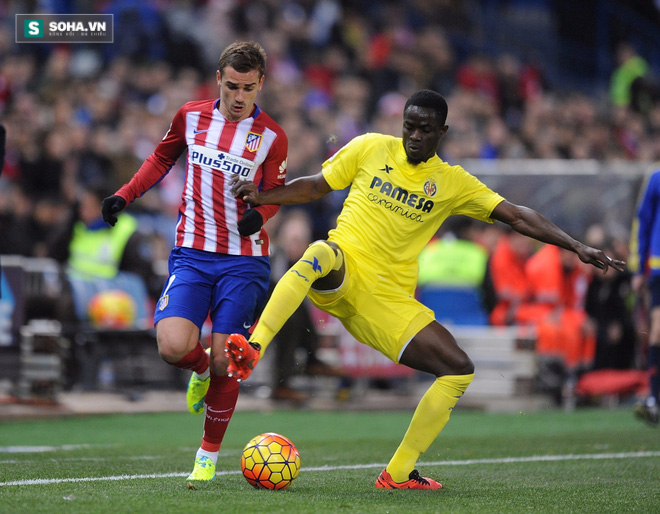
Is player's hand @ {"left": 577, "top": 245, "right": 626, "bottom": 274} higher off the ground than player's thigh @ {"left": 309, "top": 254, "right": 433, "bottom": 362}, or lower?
higher

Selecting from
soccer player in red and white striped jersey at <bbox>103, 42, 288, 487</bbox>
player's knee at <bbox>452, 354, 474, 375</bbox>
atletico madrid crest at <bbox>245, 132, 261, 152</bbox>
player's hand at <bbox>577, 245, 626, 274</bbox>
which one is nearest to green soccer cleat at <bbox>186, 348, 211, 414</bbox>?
soccer player in red and white striped jersey at <bbox>103, 42, 288, 487</bbox>

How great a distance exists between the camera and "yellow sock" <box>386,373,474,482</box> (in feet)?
21.8

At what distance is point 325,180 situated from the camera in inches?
270

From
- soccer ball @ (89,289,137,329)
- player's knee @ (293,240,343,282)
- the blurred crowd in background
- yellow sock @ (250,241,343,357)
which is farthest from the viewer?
the blurred crowd in background

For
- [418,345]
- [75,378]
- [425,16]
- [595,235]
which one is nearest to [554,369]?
[595,235]

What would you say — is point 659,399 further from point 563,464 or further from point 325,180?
point 325,180

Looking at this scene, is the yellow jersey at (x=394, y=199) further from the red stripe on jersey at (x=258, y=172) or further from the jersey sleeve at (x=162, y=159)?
the jersey sleeve at (x=162, y=159)

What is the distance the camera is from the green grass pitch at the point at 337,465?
581cm

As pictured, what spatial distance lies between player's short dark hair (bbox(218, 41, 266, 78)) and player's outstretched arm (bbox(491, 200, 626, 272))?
171 cm

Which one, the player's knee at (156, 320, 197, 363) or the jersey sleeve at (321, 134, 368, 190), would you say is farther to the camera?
the jersey sleeve at (321, 134, 368, 190)

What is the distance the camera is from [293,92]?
1795 cm

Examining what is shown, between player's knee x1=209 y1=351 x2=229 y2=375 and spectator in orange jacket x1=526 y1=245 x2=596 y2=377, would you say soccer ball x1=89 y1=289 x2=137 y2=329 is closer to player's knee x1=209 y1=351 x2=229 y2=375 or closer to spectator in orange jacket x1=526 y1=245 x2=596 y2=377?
spectator in orange jacket x1=526 y1=245 x2=596 y2=377

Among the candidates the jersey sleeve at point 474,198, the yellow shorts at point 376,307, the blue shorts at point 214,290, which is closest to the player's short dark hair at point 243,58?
the blue shorts at point 214,290

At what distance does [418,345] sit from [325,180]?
116 centimetres
